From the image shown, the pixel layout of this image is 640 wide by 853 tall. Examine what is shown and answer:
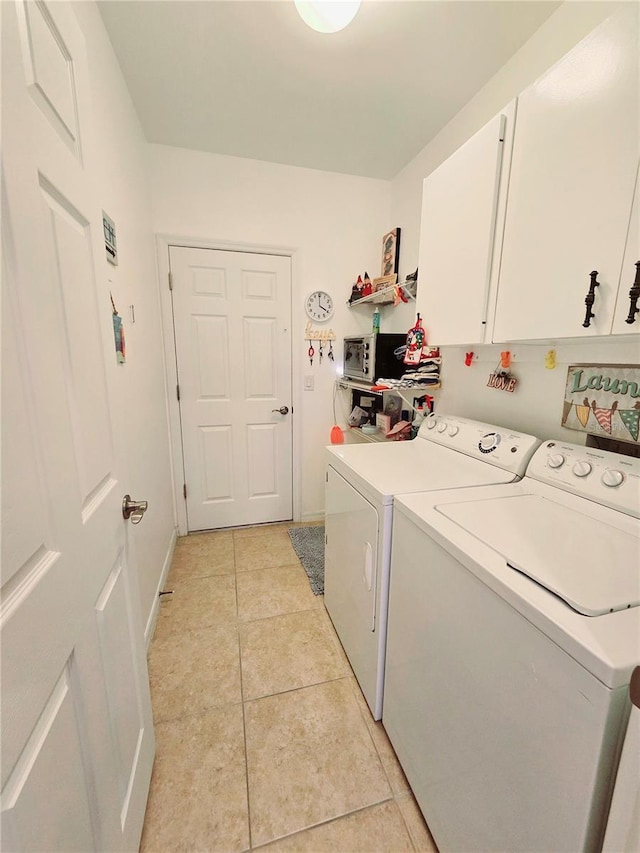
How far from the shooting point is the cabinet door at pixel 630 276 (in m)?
0.80

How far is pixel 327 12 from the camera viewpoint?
1.19m

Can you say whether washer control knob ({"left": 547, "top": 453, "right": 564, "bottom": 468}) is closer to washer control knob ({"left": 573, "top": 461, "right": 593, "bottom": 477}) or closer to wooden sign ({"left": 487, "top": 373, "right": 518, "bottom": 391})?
washer control knob ({"left": 573, "top": 461, "right": 593, "bottom": 477})

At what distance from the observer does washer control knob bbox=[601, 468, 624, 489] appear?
3.18 feet

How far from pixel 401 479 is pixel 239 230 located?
2161mm

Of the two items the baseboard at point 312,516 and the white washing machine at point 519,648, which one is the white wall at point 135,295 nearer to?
the white washing machine at point 519,648

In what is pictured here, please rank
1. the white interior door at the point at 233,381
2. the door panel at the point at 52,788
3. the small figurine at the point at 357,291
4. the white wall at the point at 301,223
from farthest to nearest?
the small figurine at the point at 357,291
the white interior door at the point at 233,381
the white wall at the point at 301,223
the door panel at the point at 52,788

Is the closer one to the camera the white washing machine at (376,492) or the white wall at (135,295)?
the white washing machine at (376,492)

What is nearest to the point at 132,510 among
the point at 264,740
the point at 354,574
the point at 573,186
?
the point at 354,574

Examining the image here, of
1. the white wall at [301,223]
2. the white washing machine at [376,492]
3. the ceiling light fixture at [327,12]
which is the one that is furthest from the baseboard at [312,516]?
the ceiling light fixture at [327,12]

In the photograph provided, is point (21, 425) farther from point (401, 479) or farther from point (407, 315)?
point (407, 315)

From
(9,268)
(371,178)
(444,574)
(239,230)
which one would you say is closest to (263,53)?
(239,230)

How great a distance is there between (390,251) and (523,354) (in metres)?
1.50

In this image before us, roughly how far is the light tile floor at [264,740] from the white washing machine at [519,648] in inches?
6.7

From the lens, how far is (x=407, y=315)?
95.6 inches
